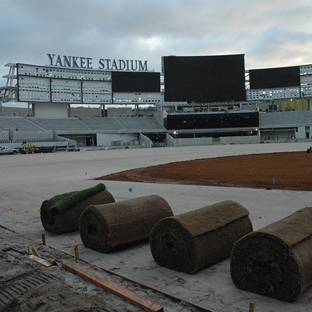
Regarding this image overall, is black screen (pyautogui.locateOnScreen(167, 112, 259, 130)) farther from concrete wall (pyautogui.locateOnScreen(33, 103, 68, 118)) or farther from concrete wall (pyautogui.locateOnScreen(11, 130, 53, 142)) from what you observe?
concrete wall (pyautogui.locateOnScreen(11, 130, 53, 142))

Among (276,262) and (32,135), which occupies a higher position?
(32,135)

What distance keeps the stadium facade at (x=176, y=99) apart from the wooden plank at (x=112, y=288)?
70302mm

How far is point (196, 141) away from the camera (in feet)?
268

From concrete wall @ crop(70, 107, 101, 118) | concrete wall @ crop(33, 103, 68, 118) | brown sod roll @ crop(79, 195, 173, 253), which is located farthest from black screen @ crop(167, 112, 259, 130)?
brown sod roll @ crop(79, 195, 173, 253)

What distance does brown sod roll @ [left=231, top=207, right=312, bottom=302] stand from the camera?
12.4 ft

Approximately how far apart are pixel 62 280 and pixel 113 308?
1.20 metres

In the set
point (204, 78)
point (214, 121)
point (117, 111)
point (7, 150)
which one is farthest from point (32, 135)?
point (214, 121)

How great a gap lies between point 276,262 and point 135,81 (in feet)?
279

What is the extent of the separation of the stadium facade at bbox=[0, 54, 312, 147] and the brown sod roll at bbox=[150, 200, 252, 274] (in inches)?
2769

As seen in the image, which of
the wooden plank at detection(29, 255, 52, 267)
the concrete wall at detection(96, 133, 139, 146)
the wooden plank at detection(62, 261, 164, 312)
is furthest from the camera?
the concrete wall at detection(96, 133, 139, 146)

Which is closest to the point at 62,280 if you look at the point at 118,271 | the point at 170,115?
the point at 118,271

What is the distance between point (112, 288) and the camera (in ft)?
13.9

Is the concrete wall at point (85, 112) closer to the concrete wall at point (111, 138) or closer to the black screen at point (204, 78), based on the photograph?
the concrete wall at point (111, 138)

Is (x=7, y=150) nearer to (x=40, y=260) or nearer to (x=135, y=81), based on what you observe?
(x=135, y=81)
